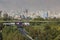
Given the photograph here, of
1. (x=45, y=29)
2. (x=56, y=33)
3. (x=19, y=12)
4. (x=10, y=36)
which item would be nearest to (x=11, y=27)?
(x=10, y=36)

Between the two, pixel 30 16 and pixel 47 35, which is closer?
pixel 47 35

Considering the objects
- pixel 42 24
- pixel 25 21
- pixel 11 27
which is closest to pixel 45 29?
pixel 42 24

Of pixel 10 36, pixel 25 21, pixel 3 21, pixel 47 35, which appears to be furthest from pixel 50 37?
pixel 3 21

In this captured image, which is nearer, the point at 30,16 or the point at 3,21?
the point at 3,21

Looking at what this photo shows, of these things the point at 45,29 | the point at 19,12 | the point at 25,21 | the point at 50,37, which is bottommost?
the point at 50,37

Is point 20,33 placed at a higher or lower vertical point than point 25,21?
lower

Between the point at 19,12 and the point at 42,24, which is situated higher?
the point at 19,12

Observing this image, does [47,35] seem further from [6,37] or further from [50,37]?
[6,37]

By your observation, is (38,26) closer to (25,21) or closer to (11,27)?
(25,21)
